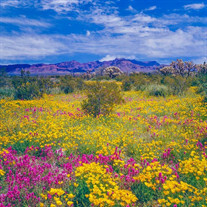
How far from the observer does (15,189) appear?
3.48 metres

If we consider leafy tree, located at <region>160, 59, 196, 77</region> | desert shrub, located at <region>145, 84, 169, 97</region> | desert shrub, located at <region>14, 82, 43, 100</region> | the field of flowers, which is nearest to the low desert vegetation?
the field of flowers

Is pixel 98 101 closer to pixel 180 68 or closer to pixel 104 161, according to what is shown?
pixel 104 161

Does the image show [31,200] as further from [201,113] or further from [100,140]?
[201,113]

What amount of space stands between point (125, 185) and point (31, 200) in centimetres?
201

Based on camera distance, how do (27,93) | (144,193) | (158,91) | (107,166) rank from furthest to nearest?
(158,91) → (27,93) → (107,166) → (144,193)

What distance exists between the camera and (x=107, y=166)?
4.15 m

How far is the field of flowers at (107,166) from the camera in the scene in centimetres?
335

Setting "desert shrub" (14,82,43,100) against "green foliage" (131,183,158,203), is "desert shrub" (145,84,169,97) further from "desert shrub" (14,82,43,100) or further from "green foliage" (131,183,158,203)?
"green foliage" (131,183,158,203)

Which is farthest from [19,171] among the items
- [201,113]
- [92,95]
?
[201,113]

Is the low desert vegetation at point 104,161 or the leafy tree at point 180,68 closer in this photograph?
the low desert vegetation at point 104,161

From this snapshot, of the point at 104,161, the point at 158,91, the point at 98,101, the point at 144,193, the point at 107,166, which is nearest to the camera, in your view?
the point at 144,193

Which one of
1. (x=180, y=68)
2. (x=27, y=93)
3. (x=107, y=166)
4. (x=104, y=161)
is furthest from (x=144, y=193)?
(x=180, y=68)

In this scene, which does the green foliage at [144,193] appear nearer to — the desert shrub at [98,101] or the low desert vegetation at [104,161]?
the low desert vegetation at [104,161]

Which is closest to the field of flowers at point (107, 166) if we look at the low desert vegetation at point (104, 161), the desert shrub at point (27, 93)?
the low desert vegetation at point (104, 161)
